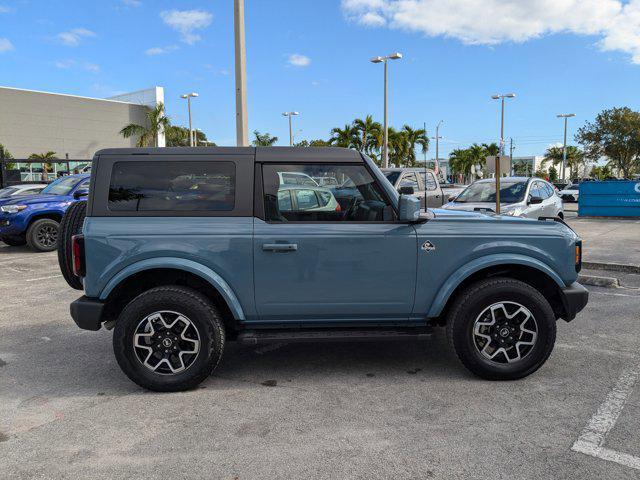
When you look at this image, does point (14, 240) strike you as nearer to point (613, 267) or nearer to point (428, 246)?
point (428, 246)

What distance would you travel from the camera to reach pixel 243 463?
2.93m

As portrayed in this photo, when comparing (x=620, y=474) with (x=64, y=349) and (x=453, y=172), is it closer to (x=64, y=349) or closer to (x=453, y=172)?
(x=64, y=349)

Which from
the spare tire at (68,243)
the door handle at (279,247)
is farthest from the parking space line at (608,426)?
the spare tire at (68,243)

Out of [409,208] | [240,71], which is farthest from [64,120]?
[409,208]

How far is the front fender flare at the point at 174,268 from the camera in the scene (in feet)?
12.5

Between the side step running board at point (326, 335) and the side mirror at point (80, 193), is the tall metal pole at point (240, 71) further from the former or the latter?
the side step running board at point (326, 335)

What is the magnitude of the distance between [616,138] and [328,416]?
46016 millimetres

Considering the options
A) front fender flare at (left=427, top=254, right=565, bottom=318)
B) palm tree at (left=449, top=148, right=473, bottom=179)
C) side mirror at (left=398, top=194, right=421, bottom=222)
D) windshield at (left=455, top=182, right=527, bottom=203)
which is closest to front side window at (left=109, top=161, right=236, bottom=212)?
side mirror at (left=398, top=194, right=421, bottom=222)

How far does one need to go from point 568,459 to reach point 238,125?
31.2 feet

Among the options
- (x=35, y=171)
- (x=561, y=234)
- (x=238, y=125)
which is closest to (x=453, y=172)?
(x=35, y=171)

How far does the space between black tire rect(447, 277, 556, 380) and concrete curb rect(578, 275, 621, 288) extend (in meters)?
4.16

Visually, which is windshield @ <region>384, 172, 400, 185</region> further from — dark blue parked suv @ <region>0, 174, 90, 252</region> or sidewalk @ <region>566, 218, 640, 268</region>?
dark blue parked suv @ <region>0, 174, 90, 252</region>

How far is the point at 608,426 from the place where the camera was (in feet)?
10.8

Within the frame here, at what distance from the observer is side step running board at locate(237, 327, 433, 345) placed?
155 inches
